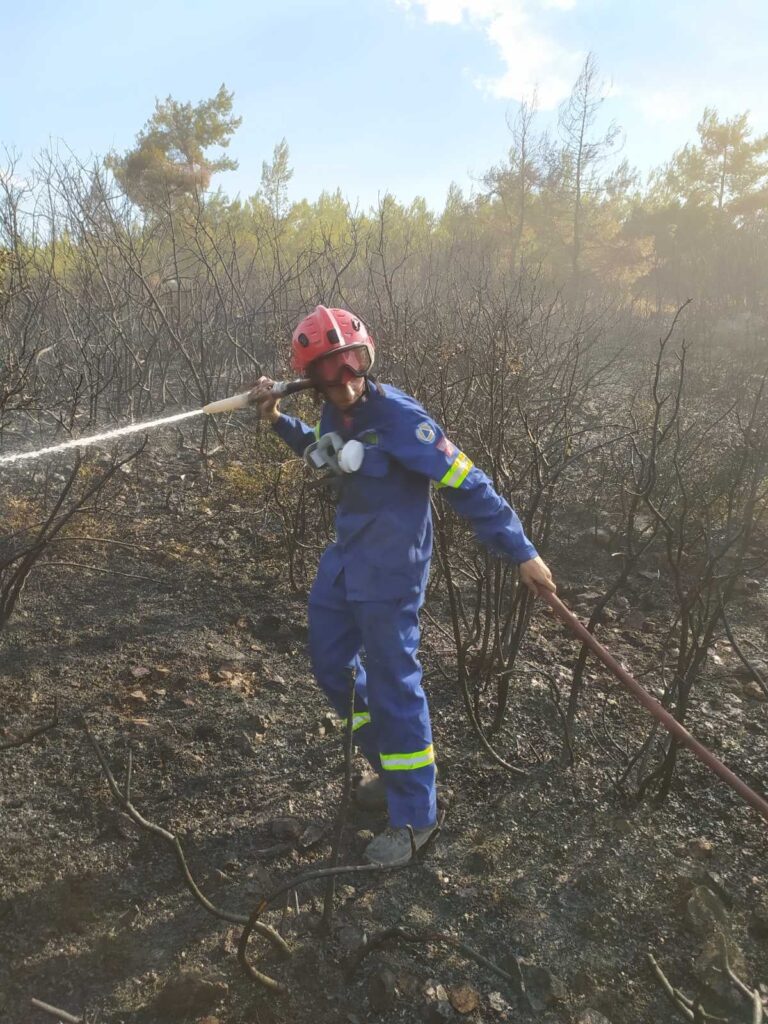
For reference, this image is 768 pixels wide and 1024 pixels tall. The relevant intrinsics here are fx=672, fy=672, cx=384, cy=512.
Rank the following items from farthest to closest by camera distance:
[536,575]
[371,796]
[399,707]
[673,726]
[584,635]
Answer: [371,796] → [399,707] → [536,575] → [584,635] → [673,726]

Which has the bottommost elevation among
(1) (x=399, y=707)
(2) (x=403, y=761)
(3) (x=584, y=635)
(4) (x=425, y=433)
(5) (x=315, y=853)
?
(5) (x=315, y=853)

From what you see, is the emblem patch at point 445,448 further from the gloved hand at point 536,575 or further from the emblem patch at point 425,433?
the gloved hand at point 536,575

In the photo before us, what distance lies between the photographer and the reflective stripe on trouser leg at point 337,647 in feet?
7.27

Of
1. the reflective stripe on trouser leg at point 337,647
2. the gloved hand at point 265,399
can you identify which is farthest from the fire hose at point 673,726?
the gloved hand at point 265,399

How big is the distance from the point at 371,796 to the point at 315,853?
304mm

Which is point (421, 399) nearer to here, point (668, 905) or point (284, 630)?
point (284, 630)

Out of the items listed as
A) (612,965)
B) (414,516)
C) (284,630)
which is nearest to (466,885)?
(612,965)

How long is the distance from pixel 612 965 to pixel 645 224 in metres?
33.0

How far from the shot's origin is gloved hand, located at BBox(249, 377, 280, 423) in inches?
90.9

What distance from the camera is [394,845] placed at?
7.09 feet

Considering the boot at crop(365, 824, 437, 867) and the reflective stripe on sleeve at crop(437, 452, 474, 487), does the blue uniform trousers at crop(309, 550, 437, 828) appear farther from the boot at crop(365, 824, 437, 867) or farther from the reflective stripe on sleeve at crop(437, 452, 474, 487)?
the reflective stripe on sleeve at crop(437, 452, 474, 487)

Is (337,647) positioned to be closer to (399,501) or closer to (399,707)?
(399,707)

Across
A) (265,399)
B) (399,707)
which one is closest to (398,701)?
(399,707)

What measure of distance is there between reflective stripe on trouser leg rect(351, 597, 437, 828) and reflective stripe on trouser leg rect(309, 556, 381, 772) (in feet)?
0.39
